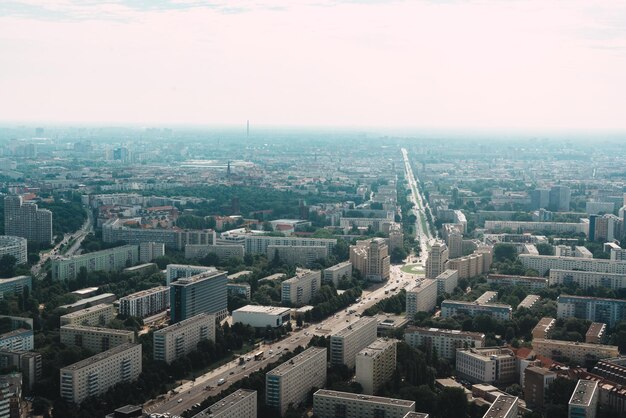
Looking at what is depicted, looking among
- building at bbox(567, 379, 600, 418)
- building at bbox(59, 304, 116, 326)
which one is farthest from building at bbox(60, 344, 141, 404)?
building at bbox(567, 379, 600, 418)

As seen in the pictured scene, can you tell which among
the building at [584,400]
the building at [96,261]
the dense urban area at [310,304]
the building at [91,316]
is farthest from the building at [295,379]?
the building at [96,261]

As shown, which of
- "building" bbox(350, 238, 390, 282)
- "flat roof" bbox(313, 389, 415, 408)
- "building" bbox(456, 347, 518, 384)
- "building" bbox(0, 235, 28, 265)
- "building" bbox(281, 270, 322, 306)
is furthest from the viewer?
"building" bbox(0, 235, 28, 265)

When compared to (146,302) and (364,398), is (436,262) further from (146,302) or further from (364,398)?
(364,398)

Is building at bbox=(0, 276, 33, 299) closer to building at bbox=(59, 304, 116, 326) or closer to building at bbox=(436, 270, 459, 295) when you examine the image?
building at bbox=(59, 304, 116, 326)

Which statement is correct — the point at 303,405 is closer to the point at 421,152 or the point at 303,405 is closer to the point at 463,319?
the point at 463,319

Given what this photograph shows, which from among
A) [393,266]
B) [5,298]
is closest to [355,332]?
[5,298]

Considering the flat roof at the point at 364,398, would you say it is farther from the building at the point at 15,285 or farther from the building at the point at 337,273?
the building at the point at 15,285

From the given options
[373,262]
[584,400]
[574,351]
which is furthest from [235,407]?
[373,262]
